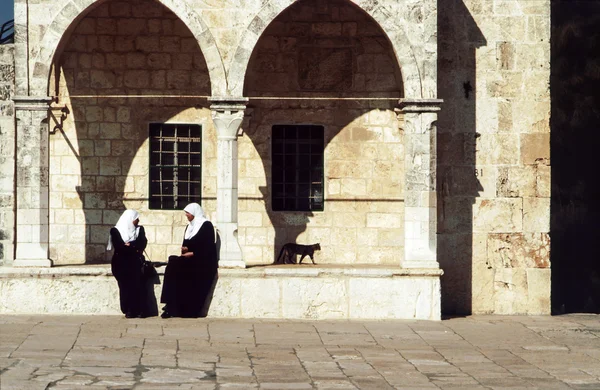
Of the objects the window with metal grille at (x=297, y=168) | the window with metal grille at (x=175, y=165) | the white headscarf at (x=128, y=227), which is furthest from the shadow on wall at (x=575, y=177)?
the white headscarf at (x=128, y=227)

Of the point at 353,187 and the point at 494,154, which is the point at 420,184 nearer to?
the point at 494,154

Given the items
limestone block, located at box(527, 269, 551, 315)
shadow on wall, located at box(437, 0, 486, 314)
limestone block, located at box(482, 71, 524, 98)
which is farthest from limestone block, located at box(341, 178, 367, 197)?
limestone block, located at box(527, 269, 551, 315)

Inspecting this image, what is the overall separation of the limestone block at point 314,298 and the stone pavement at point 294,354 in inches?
9.5

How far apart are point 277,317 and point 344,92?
333 cm

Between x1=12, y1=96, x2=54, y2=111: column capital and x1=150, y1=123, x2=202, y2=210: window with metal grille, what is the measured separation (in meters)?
2.09

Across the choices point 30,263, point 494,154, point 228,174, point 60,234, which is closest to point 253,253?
point 228,174

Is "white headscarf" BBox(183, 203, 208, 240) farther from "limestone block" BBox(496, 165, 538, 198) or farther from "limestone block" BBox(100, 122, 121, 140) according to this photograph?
"limestone block" BBox(496, 165, 538, 198)

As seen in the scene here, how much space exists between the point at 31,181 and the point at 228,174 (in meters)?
2.31

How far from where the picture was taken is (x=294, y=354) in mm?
13359

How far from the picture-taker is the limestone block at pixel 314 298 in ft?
51.6

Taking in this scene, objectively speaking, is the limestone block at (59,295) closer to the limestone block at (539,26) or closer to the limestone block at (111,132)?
the limestone block at (111,132)

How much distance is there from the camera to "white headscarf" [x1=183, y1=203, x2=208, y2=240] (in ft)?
51.8

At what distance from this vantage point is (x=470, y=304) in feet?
55.6

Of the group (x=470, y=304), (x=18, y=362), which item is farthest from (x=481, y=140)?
(x=18, y=362)
